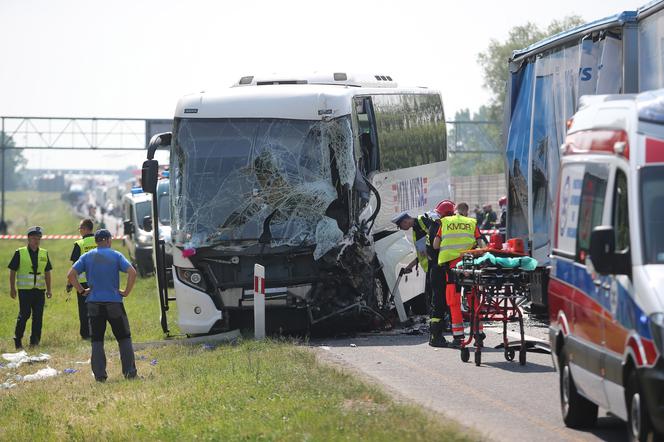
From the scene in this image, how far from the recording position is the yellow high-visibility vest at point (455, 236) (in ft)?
54.9

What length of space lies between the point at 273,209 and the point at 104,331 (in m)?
3.90

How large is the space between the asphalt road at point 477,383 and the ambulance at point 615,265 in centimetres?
45

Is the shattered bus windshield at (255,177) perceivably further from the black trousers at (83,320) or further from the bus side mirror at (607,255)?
the bus side mirror at (607,255)

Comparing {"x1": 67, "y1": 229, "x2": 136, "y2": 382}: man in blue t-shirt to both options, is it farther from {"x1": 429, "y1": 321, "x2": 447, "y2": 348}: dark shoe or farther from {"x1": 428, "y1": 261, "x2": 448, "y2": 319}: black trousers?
{"x1": 429, "y1": 321, "x2": 447, "y2": 348}: dark shoe

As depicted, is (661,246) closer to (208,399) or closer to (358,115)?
(208,399)

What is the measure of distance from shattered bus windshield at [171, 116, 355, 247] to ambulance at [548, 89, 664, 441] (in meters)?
8.70

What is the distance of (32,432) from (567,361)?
17.8 feet

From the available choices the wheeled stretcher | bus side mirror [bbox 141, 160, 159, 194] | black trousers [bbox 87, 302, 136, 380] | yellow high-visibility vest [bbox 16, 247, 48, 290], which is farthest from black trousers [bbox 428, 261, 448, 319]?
yellow high-visibility vest [bbox 16, 247, 48, 290]

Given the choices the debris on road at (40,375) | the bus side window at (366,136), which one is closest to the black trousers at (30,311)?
the debris on road at (40,375)

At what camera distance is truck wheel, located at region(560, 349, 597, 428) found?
35.8 ft

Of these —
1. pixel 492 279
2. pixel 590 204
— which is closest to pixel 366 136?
pixel 492 279

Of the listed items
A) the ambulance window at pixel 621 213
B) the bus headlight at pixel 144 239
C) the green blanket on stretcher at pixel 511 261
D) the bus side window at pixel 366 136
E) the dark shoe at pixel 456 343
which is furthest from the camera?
the bus headlight at pixel 144 239

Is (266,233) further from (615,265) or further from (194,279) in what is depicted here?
(615,265)

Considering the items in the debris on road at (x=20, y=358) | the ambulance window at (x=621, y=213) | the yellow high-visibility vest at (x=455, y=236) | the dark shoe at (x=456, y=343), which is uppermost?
the ambulance window at (x=621, y=213)
